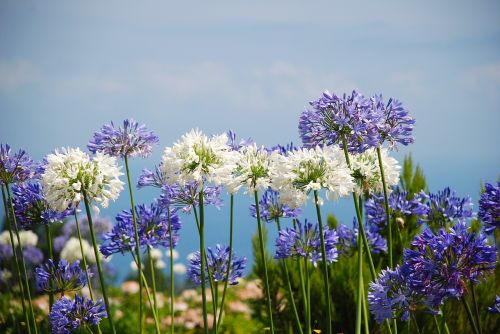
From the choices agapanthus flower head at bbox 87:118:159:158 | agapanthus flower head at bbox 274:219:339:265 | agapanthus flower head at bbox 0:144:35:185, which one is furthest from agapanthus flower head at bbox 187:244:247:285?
agapanthus flower head at bbox 0:144:35:185

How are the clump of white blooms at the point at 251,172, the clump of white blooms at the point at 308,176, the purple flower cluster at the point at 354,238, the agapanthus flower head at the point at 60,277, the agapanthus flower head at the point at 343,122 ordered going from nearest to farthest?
the clump of white blooms at the point at 308,176
the clump of white blooms at the point at 251,172
the agapanthus flower head at the point at 343,122
the agapanthus flower head at the point at 60,277
the purple flower cluster at the point at 354,238

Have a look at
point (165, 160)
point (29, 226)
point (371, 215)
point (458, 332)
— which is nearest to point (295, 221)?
point (371, 215)

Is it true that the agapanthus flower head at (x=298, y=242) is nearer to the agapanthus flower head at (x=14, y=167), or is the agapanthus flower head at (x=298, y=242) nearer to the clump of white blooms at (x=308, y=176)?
the clump of white blooms at (x=308, y=176)

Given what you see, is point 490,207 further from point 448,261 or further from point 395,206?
point 395,206

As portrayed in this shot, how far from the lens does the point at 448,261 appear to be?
2756 mm

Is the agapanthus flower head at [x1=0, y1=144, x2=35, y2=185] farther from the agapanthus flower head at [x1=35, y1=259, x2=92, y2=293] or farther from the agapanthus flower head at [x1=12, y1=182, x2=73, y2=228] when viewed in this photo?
the agapanthus flower head at [x1=35, y1=259, x2=92, y2=293]

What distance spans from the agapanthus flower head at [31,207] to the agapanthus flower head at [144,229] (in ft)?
1.28

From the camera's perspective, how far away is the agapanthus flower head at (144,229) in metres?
4.01

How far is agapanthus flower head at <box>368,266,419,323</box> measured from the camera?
296 centimetres

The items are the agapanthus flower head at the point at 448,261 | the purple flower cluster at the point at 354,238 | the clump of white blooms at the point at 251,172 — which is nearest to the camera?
the agapanthus flower head at the point at 448,261

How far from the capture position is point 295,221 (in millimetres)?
3959

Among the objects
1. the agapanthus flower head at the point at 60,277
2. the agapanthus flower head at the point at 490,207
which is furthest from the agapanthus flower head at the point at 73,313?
the agapanthus flower head at the point at 490,207

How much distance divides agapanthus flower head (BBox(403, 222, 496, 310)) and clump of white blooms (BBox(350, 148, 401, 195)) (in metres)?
0.72

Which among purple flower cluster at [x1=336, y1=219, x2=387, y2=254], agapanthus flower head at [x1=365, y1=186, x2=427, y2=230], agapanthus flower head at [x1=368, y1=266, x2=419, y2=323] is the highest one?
agapanthus flower head at [x1=365, y1=186, x2=427, y2=230]
